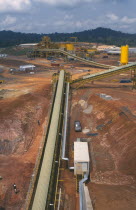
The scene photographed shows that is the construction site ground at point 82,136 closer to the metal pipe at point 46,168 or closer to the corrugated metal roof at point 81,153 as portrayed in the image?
the corrugated metal roof at point 81,153

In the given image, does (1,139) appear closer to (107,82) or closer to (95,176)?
(95,176)

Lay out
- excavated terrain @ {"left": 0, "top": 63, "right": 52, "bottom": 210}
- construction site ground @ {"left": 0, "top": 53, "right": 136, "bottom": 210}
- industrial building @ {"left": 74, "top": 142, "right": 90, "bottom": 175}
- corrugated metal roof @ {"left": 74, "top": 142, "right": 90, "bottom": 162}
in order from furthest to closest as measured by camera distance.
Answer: corrugated metal roof @ {"left": 74, "top": 142, "right": 90, "bottom": 162} < industrial building @ {"left": 74, "top": 142, "right": 90, "bottom": 175} < excavated terrain @ {"left": 0, "top": 63, "right": 52, "bottom": 210} < construction site ground @ {"left": 0, "top": 53, "right": 136, "bottom": 210}

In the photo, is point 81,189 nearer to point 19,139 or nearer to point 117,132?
point 117,132

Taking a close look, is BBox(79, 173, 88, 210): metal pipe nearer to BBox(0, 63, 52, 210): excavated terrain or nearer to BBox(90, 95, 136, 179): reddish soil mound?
BBox(90, 95, 136, 179): reddish soil mound

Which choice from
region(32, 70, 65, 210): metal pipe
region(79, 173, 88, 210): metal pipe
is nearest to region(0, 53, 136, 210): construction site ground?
region(79, 173, 88, 210): metal pipe

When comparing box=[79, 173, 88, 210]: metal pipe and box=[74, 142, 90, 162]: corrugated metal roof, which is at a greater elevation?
box=[74, 142, 90, 162]: corrugated metal roof

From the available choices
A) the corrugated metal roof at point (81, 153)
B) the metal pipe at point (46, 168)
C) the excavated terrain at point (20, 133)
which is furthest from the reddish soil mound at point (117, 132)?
the excavated terrain at point (20, 133)

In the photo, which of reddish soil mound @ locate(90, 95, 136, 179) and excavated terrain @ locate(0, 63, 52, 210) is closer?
excavated terrain @ locate(0, 63, 52, 210)

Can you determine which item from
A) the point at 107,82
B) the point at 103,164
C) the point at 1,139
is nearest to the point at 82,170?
the point at 103,164

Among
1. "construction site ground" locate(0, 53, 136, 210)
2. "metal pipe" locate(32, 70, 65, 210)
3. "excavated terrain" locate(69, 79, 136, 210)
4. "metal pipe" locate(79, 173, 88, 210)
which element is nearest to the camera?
"metal pipe" locate(32, 70, 65, 210)
